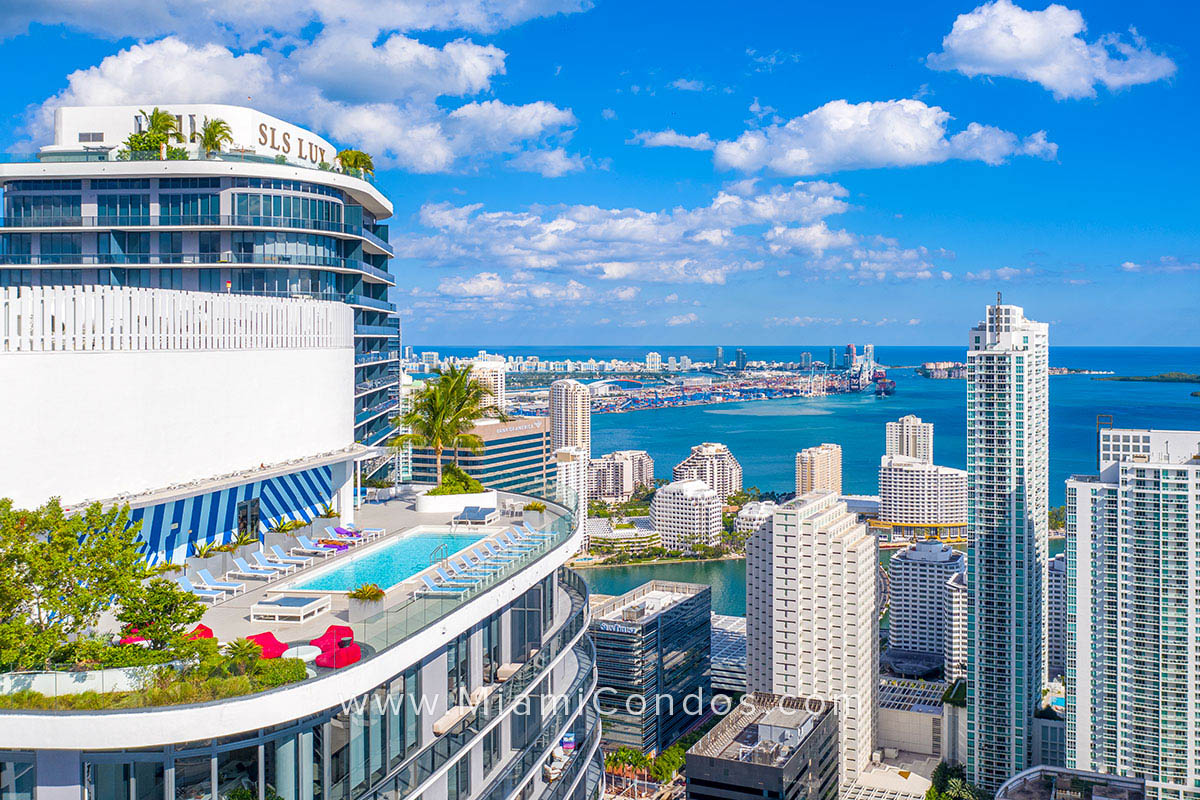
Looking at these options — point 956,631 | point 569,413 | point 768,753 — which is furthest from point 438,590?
point 569,413

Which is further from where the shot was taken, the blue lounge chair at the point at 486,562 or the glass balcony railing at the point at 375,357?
the glass balcony railing at the point at 375,357

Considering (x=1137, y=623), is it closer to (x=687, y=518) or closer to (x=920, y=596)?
(x=920, y=596)

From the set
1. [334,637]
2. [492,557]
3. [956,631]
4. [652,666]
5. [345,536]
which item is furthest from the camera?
[956,631]

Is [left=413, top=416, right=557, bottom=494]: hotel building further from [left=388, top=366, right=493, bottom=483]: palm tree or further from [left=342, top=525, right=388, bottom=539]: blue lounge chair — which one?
[left=342, top=525, right=388, bottom=539]: blue lounge chair

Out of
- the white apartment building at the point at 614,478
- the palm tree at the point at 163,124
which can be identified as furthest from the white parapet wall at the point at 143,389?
the white apartment building at the point at 614,478

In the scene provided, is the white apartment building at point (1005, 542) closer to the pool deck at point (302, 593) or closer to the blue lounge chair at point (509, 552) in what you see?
the pool deck at point (302, 593)

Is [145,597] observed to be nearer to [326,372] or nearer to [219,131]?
[326,372]

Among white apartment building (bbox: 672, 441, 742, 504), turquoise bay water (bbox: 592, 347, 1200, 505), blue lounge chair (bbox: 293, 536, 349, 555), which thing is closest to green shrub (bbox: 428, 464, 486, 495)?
blue lounge chair (bbox: 293, 536, 349, 555)
